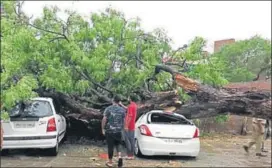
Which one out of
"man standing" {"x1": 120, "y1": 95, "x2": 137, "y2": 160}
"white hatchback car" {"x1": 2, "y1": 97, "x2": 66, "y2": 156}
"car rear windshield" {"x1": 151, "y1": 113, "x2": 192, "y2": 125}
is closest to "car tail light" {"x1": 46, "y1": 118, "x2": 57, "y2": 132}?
"white hatchback car" {"x1": 2, "y1": 97, "x2": 66, "y2": 156}

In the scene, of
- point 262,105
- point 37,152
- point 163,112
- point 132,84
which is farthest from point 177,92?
point 37,152

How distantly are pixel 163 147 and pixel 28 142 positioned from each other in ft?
11.4

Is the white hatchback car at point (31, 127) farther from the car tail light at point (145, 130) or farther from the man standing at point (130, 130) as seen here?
the car tail light at point (145, 130)

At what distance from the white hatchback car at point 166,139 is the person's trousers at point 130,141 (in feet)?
1.02

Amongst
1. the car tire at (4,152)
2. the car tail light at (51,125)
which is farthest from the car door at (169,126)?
the car tire at (4,152)

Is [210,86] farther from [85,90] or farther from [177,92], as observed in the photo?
[85,90]

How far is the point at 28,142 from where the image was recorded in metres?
11.0

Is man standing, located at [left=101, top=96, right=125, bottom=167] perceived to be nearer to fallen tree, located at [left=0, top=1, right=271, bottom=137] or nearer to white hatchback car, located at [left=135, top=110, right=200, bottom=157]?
white hatchback car, located at [left=135, top=110, right=200, bottom=157]

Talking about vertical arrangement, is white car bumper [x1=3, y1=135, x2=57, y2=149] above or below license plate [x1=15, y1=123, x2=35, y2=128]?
below

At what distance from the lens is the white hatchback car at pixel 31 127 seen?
10906mm

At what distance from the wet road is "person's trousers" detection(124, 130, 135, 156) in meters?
0.30

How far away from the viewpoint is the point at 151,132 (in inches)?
459

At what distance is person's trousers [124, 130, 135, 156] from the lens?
37.6ft

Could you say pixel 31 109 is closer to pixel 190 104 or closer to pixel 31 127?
pixel 31 127
